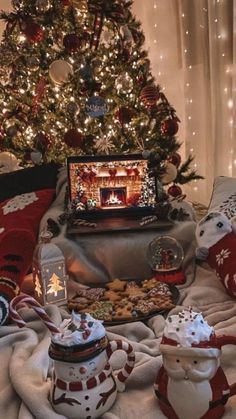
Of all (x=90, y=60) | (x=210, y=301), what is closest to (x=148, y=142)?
(x=90, y=60)

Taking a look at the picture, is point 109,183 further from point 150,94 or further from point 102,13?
point 102,13

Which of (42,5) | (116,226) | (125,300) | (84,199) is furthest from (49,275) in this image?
(42,5)

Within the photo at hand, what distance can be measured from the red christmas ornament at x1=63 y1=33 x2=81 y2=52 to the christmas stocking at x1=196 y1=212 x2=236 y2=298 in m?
1.13

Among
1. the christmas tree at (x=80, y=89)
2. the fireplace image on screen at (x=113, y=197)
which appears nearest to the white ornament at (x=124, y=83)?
the christmas tree at (x=80, y=89)

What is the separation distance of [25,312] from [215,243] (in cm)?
64

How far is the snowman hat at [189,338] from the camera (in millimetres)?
870

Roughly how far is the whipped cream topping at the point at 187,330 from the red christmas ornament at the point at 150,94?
155 cm

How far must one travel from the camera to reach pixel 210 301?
1.51 meters

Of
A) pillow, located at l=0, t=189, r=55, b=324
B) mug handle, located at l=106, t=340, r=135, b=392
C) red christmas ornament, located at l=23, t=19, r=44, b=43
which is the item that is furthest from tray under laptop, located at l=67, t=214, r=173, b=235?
red christmas ornament, located at l=23, t=19, r=44, b=43

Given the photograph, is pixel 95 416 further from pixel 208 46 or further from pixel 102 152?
pixel 208 46

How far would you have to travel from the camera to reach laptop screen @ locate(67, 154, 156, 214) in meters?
1.97

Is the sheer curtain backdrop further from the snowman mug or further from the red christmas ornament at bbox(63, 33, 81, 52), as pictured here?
the snowman mug

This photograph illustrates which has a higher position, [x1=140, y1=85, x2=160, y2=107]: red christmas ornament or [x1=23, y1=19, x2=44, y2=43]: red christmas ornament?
[x1=23, y1=19, x2=44, y2=43]: red christmas ornament

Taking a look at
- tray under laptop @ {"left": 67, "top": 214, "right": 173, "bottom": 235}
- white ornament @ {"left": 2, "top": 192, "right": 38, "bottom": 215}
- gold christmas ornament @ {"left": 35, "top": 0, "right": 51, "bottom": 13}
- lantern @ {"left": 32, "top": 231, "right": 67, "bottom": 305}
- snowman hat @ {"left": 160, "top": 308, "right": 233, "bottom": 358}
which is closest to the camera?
snowman hat @ {"left": 160, "top": 308, "right": 233, "bottom": 358}
